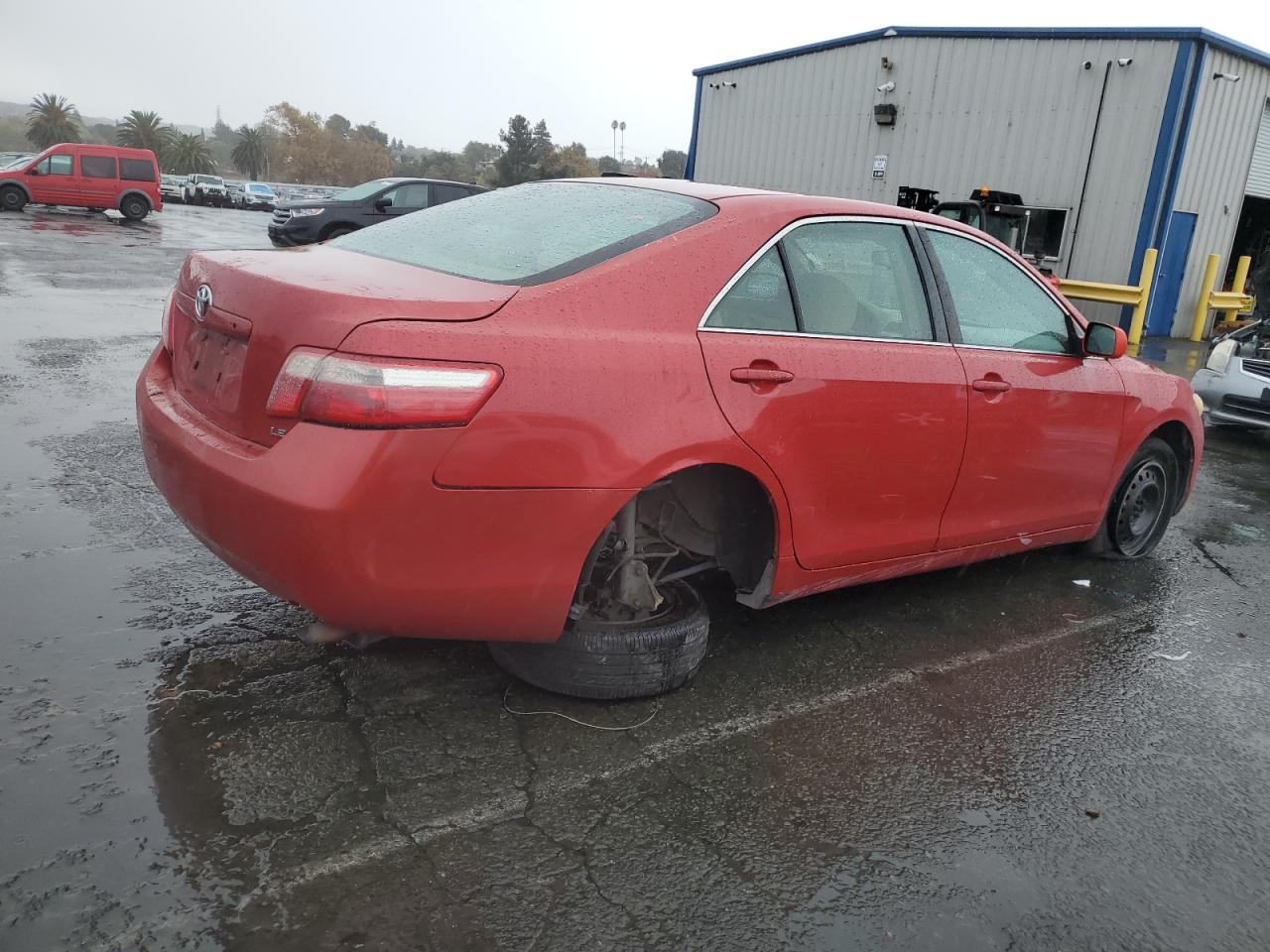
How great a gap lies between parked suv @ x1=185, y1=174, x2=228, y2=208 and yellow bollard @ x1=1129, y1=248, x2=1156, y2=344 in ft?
127

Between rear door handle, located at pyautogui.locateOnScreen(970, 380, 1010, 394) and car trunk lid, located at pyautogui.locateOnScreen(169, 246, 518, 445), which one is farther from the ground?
car trunk lid, located at pyautogui.locateOnScreen(169, 246, 518, 445)

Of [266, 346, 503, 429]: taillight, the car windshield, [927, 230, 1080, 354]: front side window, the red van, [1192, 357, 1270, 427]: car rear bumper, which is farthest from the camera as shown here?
the red van

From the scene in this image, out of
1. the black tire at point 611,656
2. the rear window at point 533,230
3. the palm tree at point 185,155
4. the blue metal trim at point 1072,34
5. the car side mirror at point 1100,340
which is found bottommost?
the black tire at point 611,656

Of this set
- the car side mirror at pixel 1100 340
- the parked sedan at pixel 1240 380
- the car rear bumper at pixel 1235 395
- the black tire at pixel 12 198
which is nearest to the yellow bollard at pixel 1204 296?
the parked sedan at pixel 1240 380

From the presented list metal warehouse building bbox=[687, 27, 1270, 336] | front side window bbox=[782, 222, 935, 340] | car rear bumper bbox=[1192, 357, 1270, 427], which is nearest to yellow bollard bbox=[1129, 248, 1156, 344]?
metal warehouse building bbox=[687, 27, 1270, 336]

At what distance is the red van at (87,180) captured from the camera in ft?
81.6

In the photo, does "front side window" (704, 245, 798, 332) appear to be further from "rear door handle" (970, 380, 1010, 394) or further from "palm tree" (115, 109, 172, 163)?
"palm tree" (115, 109, 172, 163)

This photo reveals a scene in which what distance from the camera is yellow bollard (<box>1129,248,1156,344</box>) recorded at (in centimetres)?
1630

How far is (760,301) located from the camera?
3.10 meters

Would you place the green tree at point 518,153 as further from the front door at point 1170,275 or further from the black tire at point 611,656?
the black tire at point 611,656

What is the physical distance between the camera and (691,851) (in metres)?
2.45

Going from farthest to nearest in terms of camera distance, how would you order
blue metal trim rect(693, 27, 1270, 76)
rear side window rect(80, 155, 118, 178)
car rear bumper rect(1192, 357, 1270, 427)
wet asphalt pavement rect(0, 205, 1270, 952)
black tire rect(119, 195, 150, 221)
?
black tire rect(119, 195, 150, 221) → rear side window rect(80, 155, 118, 178) → blue metal trim rect(693, 27, 1270, 76) → car rear bumper rect(1192, 357, 1270, 427) → wet asphalt pavement rect(0, 205, 1270, 952)

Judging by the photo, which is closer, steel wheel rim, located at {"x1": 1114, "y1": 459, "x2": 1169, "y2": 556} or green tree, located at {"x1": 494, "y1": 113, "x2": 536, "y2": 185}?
steel wheel rim, located at {"x1": 1114, "y1": 459, "x2": 1169, "y2": 556}

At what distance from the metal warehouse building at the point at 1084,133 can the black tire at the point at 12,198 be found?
66.9ft
